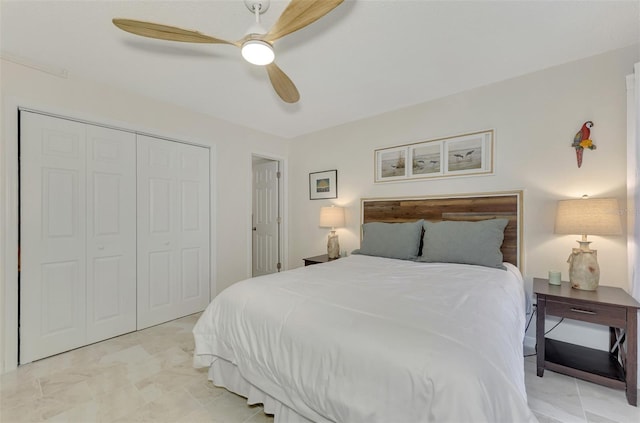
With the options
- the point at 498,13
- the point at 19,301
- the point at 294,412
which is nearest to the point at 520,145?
the point at 498,13

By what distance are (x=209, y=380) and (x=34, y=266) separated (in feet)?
5.61

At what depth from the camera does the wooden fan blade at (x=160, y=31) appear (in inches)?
52.8

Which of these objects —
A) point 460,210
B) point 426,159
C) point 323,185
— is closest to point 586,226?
point 460,210

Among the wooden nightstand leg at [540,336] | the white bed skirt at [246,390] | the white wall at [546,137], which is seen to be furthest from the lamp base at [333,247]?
the wooden nightstand leg at [540,336]

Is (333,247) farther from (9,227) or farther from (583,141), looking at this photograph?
(9,227)

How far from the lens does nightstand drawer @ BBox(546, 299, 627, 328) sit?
5.60 ft

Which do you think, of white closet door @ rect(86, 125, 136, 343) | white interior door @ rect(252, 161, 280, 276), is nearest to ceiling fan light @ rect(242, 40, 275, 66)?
white closet door @ rect(86, 125, 136, 343)

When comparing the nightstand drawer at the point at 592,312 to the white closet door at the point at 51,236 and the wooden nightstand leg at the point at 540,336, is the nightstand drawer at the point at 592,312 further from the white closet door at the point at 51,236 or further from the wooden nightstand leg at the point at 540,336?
the white closet door at the point at 51,236

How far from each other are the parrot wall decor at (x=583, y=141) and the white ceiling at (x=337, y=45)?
57cm

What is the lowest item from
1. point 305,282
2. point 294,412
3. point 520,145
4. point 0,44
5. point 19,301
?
point 294,412

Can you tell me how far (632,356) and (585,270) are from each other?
55 centimetres

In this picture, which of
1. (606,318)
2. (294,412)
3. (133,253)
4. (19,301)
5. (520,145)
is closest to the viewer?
(294,412)

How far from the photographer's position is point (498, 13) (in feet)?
5.42

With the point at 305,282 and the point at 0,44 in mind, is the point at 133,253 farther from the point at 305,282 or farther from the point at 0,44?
the point at 305,282
